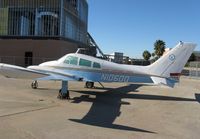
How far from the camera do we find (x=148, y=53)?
12094cm

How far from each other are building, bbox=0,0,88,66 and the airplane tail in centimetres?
3123

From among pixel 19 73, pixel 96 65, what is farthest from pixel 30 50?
pixel 19 73

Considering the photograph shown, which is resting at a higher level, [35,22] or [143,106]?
[35,22]

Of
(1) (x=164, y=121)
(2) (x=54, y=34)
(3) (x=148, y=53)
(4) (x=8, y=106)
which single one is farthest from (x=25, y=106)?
(3) (x=148, y=53)

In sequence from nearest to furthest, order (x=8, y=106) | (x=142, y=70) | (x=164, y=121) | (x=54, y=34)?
(x=164, y=121)
(x=8, y=106)
(x=142, y=70)
(x=54, y=34)

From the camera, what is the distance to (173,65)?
14633 millimetres

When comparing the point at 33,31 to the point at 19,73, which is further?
the point at 33,31

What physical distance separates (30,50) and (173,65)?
3436 centimetres

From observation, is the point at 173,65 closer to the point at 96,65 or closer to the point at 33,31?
the point at 96,65

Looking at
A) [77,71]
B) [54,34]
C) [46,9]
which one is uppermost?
[46,9]

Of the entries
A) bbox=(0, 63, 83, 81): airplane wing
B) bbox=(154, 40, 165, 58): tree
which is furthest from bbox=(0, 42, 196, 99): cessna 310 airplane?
Result: bbox=(154, 40, 165, 58): tree

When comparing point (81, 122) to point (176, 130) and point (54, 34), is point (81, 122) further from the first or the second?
point (54, 34)

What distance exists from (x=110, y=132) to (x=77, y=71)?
7.38 metres

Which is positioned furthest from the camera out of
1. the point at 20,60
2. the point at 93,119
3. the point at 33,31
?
the point at 33,31
